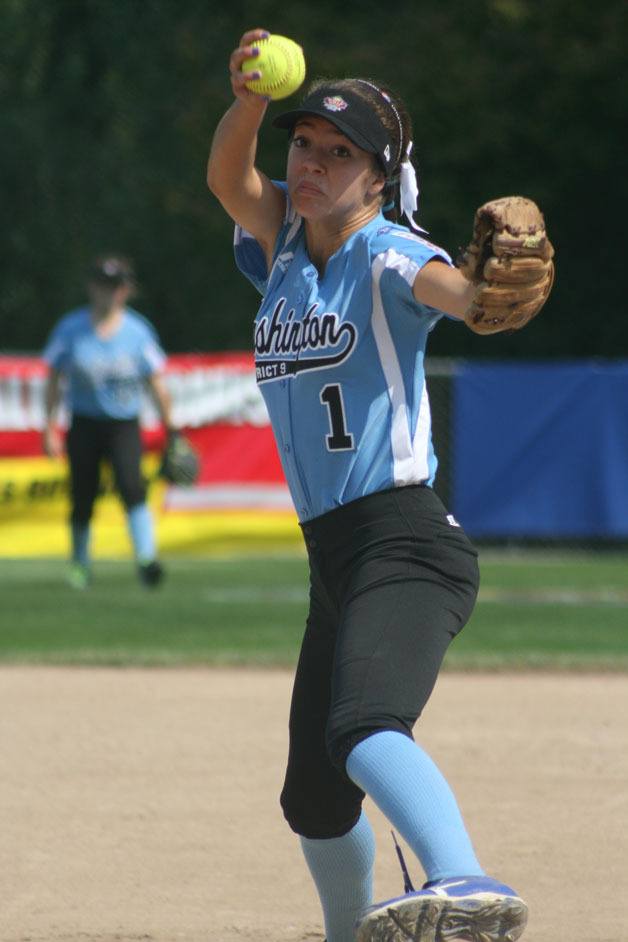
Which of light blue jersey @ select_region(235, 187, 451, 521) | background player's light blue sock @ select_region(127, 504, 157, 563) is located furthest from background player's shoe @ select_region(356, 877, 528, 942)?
background player's light blue sock @ select_region(127, 504, 157, 563)

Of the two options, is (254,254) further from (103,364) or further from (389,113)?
(103,364)

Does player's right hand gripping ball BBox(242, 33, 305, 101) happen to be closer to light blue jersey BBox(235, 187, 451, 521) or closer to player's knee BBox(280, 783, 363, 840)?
light blue jersey BBox(235, 187, 451, 521)

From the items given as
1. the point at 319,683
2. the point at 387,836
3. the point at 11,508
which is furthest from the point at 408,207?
the point at 11,508

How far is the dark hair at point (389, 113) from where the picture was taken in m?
3.77

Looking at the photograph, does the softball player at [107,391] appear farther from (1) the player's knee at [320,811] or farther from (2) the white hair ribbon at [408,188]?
(1) the player's knee at [320,811]

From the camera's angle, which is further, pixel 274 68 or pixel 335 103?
pixel 274 68

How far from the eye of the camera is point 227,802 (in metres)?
5.86

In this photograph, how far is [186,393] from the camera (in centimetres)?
1627

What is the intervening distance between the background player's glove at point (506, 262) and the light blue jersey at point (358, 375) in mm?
214

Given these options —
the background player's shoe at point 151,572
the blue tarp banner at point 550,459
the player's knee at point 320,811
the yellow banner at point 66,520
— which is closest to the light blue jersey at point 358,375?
the player's knee at point 320,811

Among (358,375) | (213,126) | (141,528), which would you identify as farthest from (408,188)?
(213,126)

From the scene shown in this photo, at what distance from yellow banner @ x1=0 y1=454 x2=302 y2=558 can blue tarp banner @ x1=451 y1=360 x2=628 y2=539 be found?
1.83m

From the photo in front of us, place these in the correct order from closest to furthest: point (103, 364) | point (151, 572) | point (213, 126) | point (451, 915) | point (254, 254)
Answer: point (451, 915) → point (254, 254) → point (103, 364) → point (151, 572) → point (213, 126)

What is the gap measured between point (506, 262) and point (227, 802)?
3012mm
